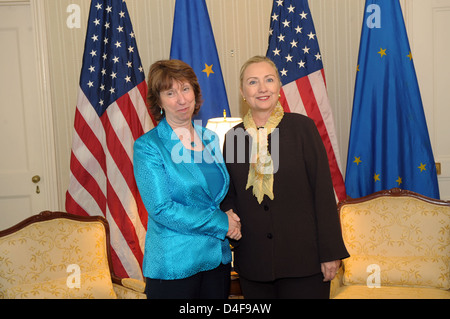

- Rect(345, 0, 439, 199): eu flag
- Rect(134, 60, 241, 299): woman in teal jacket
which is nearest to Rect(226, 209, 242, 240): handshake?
Rect(134, 60, 241, 299): woman in teal jacket

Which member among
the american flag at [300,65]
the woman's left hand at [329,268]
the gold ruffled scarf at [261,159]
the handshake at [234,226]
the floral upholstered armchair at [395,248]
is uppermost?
the american flag at [300,65]

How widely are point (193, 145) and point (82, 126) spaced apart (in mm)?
1840

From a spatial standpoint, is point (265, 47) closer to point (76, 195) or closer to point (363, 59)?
point (363, 59)

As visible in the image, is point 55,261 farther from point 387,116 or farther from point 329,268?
point 387,116

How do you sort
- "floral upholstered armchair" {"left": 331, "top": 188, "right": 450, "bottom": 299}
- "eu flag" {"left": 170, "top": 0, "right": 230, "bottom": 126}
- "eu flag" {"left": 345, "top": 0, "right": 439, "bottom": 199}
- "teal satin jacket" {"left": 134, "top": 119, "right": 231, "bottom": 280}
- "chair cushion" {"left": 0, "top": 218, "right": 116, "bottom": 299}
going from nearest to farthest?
"teal satin jacket" {"left": 134, "top": 119, "right": 231, "bottom": 280} → "chair cushion" {"left": 0, "top": 218, "right": 116, "bottom": 299} → "floral upholstered armchair" {"left": 331, "top": 188, "right": 450, "bottom": 299} → "eu flag" {"left": 345, "top": 0, "right": 439, "bottom": 199} → "eu flag" {"left": 170, "top": 0, "right": 230, "bottom": 126}

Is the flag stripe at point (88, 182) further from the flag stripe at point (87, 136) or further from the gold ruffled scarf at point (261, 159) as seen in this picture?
the gold ruffled scarf at point (261, 159)

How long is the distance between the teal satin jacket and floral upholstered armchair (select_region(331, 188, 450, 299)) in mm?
1333

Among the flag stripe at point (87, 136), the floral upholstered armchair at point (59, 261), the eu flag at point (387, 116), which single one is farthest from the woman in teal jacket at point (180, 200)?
the eu flag at point (387, 116)

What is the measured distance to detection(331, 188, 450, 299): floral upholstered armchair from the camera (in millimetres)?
2799

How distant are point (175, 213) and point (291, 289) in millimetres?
590

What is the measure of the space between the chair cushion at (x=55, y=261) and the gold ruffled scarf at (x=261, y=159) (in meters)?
1.38

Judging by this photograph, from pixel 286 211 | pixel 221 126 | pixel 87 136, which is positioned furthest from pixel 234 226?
pixel 87 136

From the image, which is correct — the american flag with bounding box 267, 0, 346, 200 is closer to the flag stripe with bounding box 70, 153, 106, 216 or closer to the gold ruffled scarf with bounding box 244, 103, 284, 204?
the gold ruffled scarf with bounding box 244, 103, 284, 204

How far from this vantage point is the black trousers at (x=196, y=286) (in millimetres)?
1858
